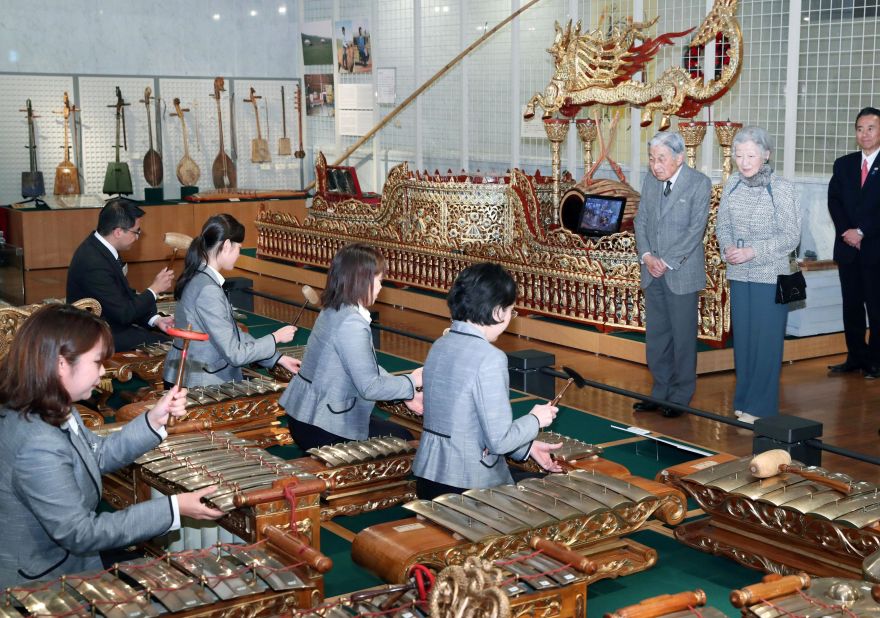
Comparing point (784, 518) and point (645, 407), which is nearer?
point (784, 518)

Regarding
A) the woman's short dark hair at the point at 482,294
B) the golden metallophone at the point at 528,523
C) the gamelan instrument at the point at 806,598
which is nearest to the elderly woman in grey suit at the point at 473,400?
the woman's short dark hair at the point at 482,294

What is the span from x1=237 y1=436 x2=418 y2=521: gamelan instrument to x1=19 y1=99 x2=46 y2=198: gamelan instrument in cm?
946

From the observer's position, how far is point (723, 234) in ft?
18.5

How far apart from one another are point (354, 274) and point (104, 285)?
2.15 metres

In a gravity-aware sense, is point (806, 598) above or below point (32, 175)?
below

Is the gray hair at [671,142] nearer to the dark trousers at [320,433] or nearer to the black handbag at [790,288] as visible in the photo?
the black handbag at [790,288]

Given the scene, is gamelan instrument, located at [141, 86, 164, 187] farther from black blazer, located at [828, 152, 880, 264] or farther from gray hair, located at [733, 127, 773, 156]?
gray hair, located at [733, 127, 773, 156]

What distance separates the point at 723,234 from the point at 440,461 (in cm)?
263

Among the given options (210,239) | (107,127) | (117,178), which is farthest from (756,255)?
(107,127)

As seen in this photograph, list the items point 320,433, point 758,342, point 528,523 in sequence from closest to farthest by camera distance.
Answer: point 528,523
point 320,433
point 758,342

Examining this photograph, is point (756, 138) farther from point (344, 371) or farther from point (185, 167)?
point (185, 167)

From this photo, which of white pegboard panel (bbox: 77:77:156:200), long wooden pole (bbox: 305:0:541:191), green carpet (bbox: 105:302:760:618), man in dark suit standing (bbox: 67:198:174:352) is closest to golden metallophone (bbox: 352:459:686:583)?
green carpet (bbox: 105:302:760:618)

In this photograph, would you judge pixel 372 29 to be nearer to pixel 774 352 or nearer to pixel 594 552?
pixel 774 352

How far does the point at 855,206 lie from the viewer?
684 centimetres
